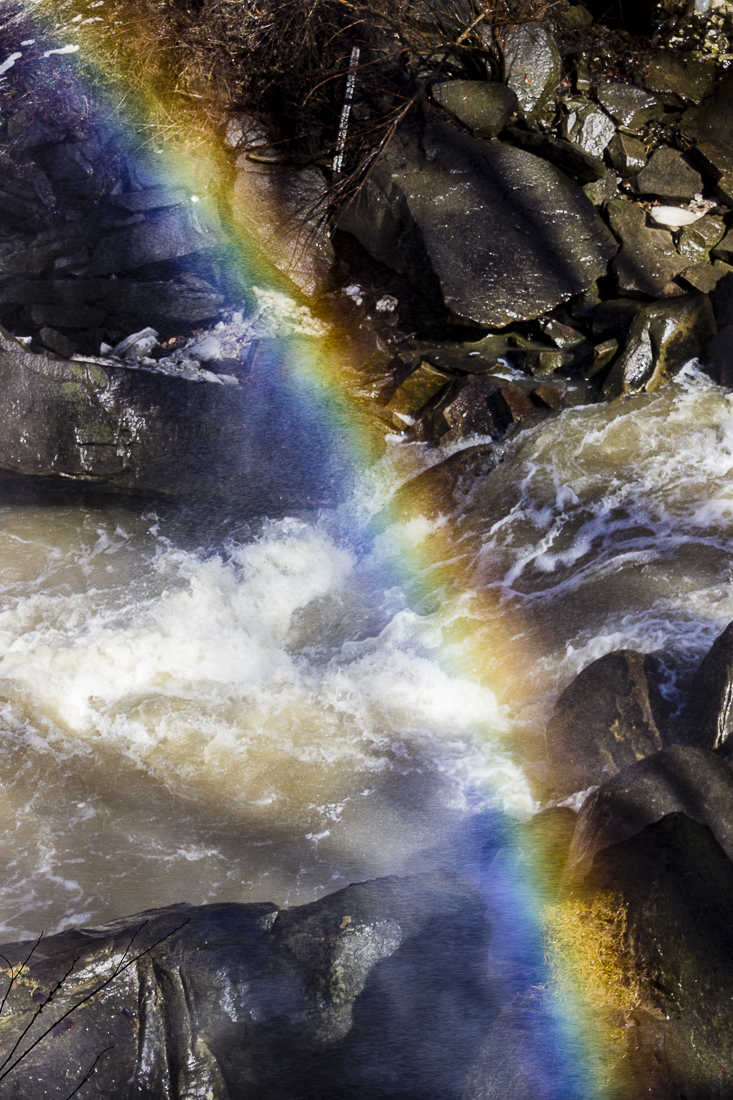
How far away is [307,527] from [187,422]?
145cm

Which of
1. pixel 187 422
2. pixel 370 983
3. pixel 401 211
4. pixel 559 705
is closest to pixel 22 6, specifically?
pixel 401 211

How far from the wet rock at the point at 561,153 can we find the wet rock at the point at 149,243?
3403mm

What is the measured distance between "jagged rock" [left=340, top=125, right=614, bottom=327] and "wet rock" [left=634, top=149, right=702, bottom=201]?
88 cm

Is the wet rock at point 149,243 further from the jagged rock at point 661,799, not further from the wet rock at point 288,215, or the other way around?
the jagged rock at point 661,799

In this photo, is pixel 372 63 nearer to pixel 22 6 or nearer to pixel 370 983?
pixel 22 6

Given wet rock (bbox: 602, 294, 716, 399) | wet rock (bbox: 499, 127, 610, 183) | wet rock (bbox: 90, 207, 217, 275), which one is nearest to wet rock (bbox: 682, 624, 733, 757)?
wet rock (bbox: 602, 294, 716, 399)

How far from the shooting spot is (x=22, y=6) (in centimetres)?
842

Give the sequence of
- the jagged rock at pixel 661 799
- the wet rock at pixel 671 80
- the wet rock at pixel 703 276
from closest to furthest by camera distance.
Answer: the jagged rock at pixel 661 799
the wet rock at pixel 703 276
the wet rock at pixel 671 80

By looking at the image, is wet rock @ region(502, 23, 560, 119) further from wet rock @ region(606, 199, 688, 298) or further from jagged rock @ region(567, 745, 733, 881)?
jagged rock @ region(567, 745, 733, 881)

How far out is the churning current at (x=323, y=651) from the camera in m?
4.38

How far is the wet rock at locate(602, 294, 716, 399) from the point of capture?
643 centimetres

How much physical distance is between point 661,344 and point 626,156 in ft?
8.91

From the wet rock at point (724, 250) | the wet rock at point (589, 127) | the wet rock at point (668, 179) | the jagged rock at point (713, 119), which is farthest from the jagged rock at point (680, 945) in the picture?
the jagged rock at point (713, 119)

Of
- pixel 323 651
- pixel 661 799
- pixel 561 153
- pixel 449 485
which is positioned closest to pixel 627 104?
pixel 561 153
